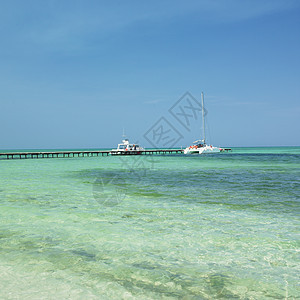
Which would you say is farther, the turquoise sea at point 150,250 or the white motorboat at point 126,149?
the white motorboat at point 126,149

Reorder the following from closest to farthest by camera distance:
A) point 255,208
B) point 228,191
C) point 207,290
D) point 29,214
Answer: point 207,290 < point 29,214 < point 255,208 < point 228,191

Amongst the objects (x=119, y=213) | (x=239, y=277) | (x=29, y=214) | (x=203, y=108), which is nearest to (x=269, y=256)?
(x=239, y=277)

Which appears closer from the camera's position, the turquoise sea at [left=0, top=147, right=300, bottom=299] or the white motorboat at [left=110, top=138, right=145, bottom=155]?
the turquoise sea at [left=0, top=147, right=300, bottom=299]

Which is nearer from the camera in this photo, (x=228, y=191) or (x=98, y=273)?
(x=98, y=273)

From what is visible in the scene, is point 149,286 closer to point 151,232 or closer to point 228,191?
point 151,232

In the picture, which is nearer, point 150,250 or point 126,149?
point 150,250

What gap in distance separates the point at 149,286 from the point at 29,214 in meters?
5.42

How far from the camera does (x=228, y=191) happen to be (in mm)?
12555

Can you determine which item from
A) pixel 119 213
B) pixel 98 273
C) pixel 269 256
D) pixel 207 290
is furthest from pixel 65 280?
pixel 119 213

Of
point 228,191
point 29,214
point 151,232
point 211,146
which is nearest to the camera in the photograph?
point 151,232

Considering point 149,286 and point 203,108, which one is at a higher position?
point 203,108

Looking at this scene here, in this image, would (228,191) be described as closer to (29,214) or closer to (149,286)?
(29,214)

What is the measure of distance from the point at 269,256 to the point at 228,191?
25.5ft

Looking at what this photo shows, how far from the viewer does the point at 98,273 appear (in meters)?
4.26
